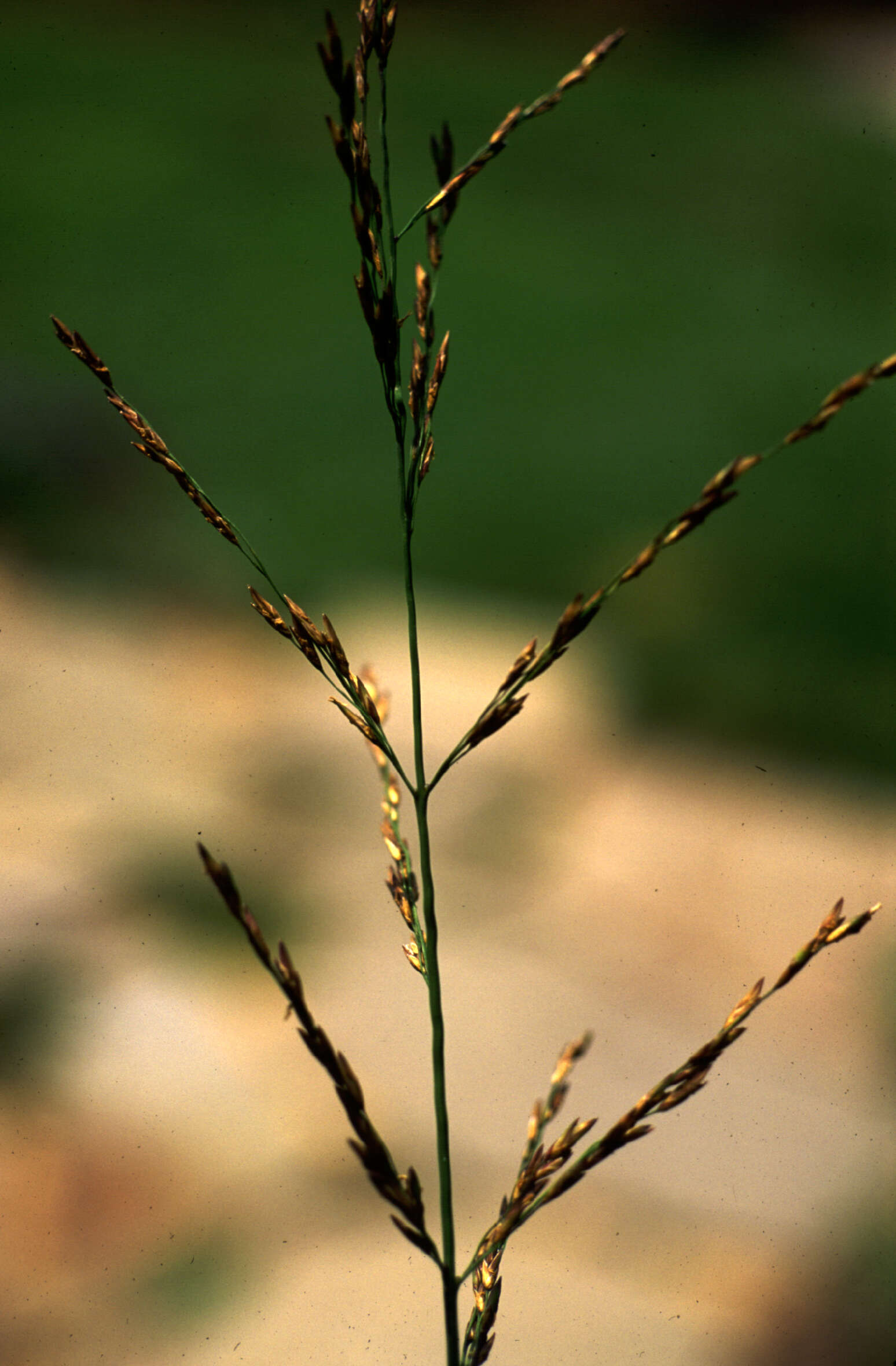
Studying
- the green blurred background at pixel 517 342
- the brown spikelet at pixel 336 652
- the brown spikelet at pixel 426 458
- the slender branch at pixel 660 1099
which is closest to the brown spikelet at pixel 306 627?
the brown spikelet at pixel 336 652

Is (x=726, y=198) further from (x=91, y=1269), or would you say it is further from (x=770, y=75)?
(x=91, y=1269)

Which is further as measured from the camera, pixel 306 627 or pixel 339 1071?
pixel 306 627

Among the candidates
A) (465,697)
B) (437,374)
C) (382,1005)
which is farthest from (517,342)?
(437,374)

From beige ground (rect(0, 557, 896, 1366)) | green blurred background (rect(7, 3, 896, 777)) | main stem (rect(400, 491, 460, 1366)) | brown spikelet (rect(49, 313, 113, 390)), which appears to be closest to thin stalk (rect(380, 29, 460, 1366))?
main stem (rect(400, 491, 460, 1366))

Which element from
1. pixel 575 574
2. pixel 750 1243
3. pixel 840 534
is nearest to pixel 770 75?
pixel 840 534

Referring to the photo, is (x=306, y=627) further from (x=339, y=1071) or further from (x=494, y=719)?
(x=339, y=1071)

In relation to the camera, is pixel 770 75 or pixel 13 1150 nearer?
pixel 13 1150
